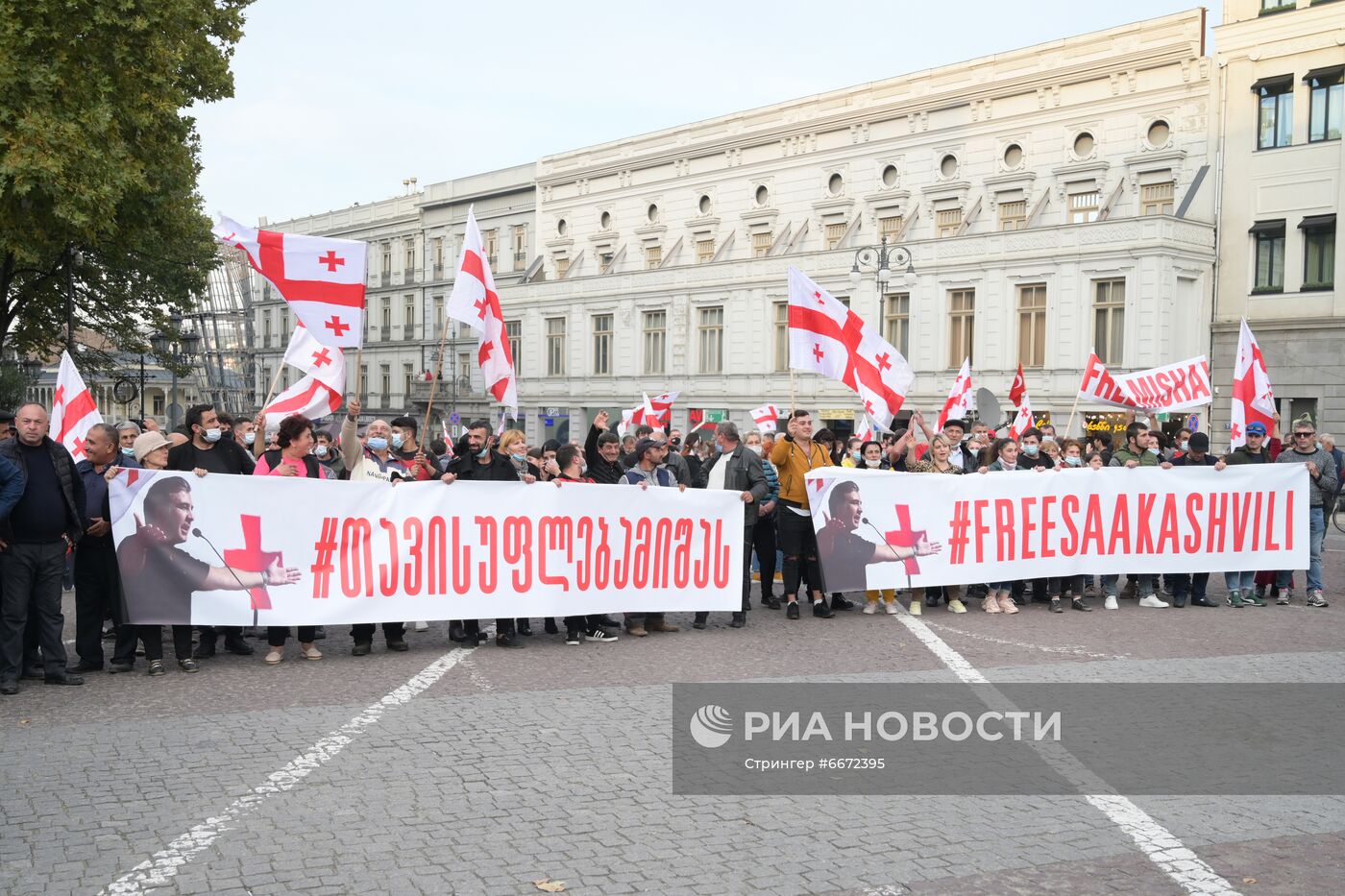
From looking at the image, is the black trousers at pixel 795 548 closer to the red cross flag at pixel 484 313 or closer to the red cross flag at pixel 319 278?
the red cross flag at pixel 484 313

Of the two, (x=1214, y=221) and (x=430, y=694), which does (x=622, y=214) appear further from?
(x=430, y=694)

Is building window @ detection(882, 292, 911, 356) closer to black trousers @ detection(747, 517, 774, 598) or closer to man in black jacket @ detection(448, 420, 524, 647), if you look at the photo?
black trousers @ detection(747, 517, 774, 598)

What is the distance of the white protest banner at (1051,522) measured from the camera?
12.0 meters

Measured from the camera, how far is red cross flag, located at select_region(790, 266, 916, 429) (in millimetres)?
13422

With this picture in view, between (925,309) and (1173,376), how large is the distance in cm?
2347

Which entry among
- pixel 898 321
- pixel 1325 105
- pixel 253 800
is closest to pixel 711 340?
pixel 898 321

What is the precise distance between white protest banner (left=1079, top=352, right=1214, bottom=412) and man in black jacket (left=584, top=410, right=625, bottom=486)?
419 inches

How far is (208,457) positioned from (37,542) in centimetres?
160

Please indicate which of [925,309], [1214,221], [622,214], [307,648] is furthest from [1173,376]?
[622,214]

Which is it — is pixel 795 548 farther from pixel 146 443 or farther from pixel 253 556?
pixel 146 443

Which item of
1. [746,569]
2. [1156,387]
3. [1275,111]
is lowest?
[746,569]

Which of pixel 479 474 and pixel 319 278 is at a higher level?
pixel 319 278

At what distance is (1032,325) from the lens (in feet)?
131

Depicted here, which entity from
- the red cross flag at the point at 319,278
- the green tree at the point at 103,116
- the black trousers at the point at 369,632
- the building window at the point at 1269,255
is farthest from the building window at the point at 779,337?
the black trousers at the point at 369,632
